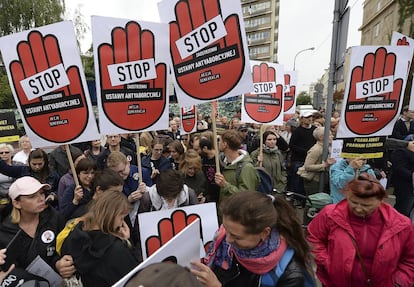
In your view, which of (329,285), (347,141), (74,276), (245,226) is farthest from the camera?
(347,141)

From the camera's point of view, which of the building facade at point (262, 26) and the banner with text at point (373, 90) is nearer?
the banner with text at point (373, 90)

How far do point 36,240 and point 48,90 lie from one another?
1412mm

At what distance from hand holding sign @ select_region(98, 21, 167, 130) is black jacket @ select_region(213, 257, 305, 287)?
1.74 metres

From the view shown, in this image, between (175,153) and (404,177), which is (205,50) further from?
(404,177)

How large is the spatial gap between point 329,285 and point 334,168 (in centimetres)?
160

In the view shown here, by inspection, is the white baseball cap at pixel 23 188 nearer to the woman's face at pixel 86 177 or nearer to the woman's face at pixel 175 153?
the woman's face at pixel 86 177

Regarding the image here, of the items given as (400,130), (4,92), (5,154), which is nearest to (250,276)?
(5,154)

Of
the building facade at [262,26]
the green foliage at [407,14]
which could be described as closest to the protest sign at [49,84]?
the green foliage at [407,14]

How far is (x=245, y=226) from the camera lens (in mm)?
1492

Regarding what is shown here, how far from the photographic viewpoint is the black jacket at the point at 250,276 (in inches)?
56.4

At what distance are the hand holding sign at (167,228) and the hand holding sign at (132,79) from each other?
0.96 m

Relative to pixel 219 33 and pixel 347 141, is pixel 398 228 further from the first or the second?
pixel 219 33

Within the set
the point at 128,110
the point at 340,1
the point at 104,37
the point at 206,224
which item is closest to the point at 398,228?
the point at 206,224

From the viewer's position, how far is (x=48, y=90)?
2854mm
